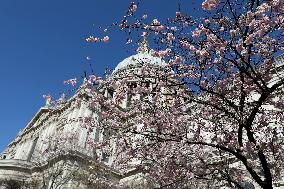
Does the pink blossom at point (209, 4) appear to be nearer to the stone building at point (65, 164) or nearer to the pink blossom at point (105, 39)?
the pink blossom at point (105, 39)

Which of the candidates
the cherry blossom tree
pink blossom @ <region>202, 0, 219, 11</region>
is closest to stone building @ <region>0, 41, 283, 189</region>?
the cherry blossom tree

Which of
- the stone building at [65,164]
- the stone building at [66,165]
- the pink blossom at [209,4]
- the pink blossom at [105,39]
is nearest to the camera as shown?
the pink blossom at [209,4]

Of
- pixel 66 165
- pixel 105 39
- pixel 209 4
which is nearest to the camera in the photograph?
pixel 209 4

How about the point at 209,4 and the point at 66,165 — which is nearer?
the point at 209,4

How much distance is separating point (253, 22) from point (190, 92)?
9.50 feet

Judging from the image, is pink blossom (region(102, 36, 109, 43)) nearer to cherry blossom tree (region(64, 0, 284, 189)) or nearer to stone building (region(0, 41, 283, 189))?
cherry blossom tree (region(64, 0, 284, 189))

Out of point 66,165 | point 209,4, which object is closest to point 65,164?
point 66,165

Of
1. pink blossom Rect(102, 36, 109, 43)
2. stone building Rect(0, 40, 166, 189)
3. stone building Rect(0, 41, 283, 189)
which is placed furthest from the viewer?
stone building Rect(0, 40, 166, 189)

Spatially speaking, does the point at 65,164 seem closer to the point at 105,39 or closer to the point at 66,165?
the point at 66,165

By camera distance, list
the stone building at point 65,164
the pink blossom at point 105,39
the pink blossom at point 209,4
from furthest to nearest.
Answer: the stone building at point 65,164
the pink blossom at point 105,39
the pink blossom at point 209,4

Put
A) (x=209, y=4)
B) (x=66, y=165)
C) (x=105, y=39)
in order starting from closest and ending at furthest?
(x=209, y=4), (x=105, y=39), (x=66, y=165)

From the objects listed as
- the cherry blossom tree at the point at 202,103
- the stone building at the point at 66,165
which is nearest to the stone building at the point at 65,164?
the stone building at the point at 66,165

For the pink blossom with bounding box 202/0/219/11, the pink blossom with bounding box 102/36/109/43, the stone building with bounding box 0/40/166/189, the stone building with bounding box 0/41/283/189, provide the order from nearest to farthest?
the pink blossom with bounding box 202/0/219/11
the pink blossom with bounding box 102/36/109/43
the stone building with bounding box 0/41/283/189
the stone building with bounding box 0/40/166/189

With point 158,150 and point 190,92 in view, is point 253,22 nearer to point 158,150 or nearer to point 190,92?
point 190,92
